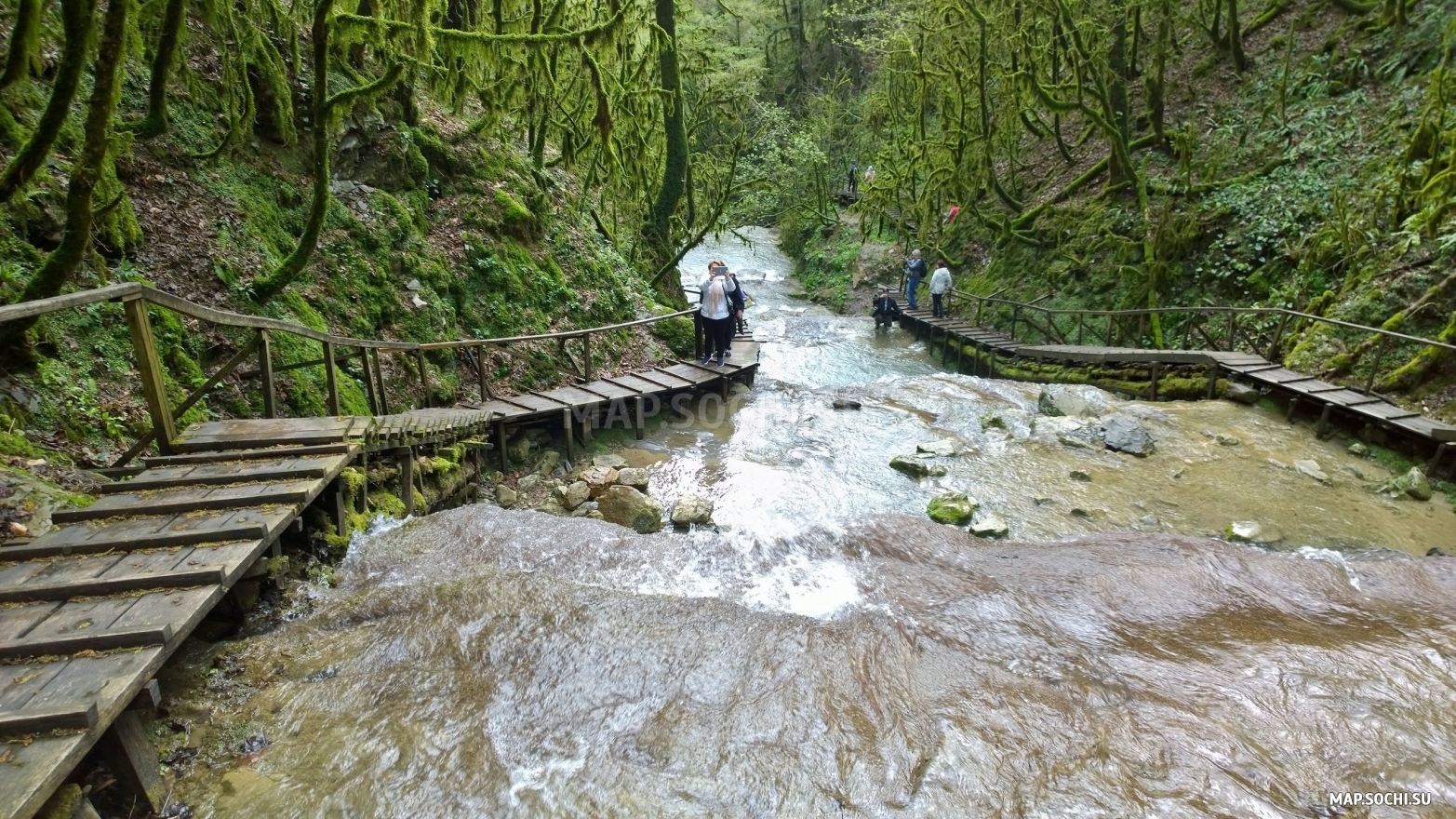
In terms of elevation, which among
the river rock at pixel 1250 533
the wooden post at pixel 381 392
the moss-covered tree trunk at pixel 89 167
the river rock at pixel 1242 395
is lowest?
the river rock at pixel 1250 533

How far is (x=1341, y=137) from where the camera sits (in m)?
13.8

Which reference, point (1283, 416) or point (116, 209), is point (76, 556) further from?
point (1283, 416)

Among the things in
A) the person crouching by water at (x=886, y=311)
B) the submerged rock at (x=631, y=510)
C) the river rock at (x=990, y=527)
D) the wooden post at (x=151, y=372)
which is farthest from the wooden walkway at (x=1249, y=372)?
the wooden post at (x=151, y=372)

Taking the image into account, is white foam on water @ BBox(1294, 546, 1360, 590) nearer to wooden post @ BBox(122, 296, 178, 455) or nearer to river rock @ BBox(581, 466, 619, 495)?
river rock @ BBox(581, 466, 619, 495)

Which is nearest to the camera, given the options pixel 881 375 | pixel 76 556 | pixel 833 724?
pixel 76 556

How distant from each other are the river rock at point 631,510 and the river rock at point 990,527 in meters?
3.67

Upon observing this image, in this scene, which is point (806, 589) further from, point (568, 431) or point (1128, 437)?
point (1128, 437)

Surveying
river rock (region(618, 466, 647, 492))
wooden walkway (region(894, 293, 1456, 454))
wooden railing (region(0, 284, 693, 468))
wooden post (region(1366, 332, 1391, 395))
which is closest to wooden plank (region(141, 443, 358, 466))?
wooden railing (region(0, 284, 693, 468))

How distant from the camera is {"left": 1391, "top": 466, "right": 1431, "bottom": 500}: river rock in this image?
821 centimetres

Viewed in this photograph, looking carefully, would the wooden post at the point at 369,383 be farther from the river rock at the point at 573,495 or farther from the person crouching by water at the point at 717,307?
the person crouching by water at the point at 717,307

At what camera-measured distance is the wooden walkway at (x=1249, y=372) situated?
8945mm

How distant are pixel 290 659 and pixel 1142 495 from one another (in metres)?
9.24

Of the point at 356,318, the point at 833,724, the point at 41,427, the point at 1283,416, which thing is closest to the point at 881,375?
the point at 1283,416

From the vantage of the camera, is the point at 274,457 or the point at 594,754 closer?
the point at 594,754
